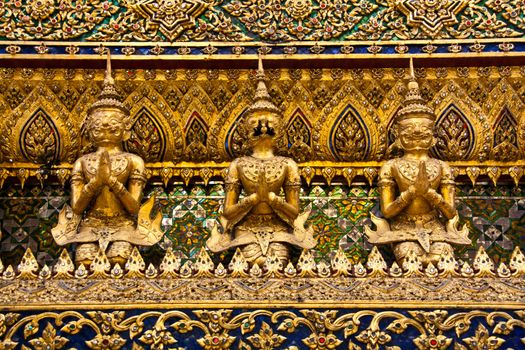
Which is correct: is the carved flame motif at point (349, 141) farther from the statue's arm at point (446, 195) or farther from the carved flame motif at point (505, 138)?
the carved flame motif at point (505, 138)

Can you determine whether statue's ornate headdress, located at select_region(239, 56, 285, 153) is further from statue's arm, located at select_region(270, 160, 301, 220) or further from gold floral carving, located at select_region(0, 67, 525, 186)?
gold floral carving, located at select_region(0, 67, 525, 186)

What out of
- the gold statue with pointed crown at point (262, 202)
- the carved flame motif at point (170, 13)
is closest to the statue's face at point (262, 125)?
the gold statue with pointed crown at point (262, 202)

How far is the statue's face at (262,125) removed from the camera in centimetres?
996

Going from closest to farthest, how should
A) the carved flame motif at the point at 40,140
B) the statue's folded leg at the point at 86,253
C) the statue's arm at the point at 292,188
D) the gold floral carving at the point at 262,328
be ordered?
the gold floral carving at the point at 262,328 → the statue's folded leg at the point at 86,253 → the statue's arm at the point at 292,188 → the carved flame motif at the point at 40,140

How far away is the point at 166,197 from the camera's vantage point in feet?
34.9

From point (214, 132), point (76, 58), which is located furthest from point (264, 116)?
point (76, 58)

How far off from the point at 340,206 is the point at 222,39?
5.11 ft

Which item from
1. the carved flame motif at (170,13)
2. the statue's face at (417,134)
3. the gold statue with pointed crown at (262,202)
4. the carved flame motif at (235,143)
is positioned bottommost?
the gold statue with pointed crown at (262,202)

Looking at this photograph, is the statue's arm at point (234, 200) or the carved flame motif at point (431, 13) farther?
the carved flame motif at point (431, 13)

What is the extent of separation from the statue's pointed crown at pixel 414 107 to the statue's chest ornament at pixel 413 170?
326mm

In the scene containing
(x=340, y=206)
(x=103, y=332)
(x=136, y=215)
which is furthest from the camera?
(x=340, y=206)

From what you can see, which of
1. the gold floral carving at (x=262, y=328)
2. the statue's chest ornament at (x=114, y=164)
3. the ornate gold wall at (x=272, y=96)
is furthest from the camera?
the ornate gold wall at (x=272, y=96)

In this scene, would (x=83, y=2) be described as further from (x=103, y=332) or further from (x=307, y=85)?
(x=103, y=332)

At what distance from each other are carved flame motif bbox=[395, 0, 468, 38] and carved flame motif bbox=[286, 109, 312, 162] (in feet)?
3.68
